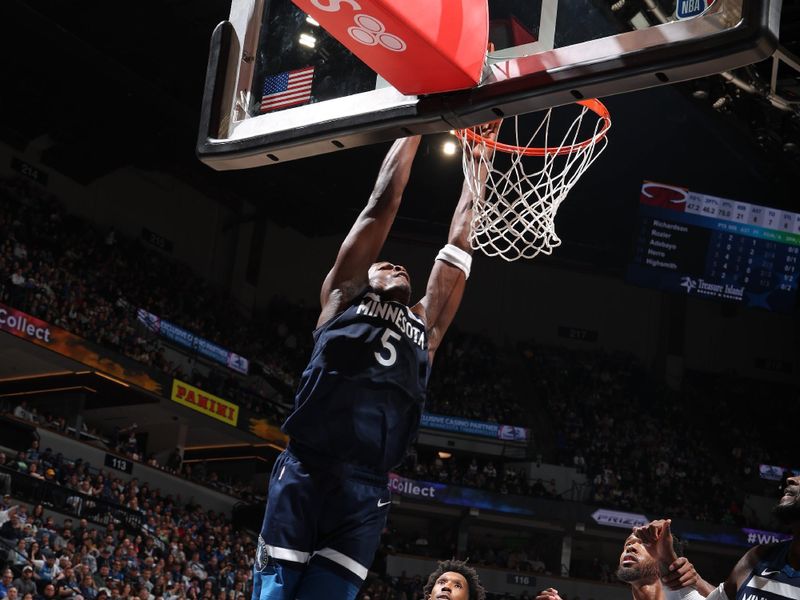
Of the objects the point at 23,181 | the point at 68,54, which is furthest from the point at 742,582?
the point at 23,181

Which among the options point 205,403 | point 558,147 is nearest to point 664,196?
point 205,403

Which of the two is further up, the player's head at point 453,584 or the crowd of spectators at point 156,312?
the crowd of spectators at point 156,312

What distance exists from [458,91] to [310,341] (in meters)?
24.5

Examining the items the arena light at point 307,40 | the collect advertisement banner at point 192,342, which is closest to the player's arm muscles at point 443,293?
the arena light at point 307,40

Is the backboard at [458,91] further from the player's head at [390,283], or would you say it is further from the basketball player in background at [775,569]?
the basketball player in background at [775,569]

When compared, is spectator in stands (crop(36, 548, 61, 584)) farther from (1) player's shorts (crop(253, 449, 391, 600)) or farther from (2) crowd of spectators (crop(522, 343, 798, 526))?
(2) crowd of spectators (crop(522, 343, 798, 526))

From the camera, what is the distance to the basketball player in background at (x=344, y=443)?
155 inches

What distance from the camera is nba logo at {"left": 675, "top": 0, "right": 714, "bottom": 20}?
3.61 meters

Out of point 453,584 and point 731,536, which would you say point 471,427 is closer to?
point 731,536

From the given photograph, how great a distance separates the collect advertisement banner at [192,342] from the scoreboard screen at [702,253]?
9947mm

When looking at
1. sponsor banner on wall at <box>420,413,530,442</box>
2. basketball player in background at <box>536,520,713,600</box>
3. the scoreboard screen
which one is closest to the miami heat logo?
the scoreboard screen

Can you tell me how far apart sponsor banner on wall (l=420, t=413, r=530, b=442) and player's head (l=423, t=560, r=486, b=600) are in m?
21.3

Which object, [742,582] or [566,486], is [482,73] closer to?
[742,582]

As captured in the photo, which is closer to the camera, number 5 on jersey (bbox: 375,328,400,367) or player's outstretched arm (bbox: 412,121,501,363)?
number 5 on jersey (bbox: 375,328,400,367)
